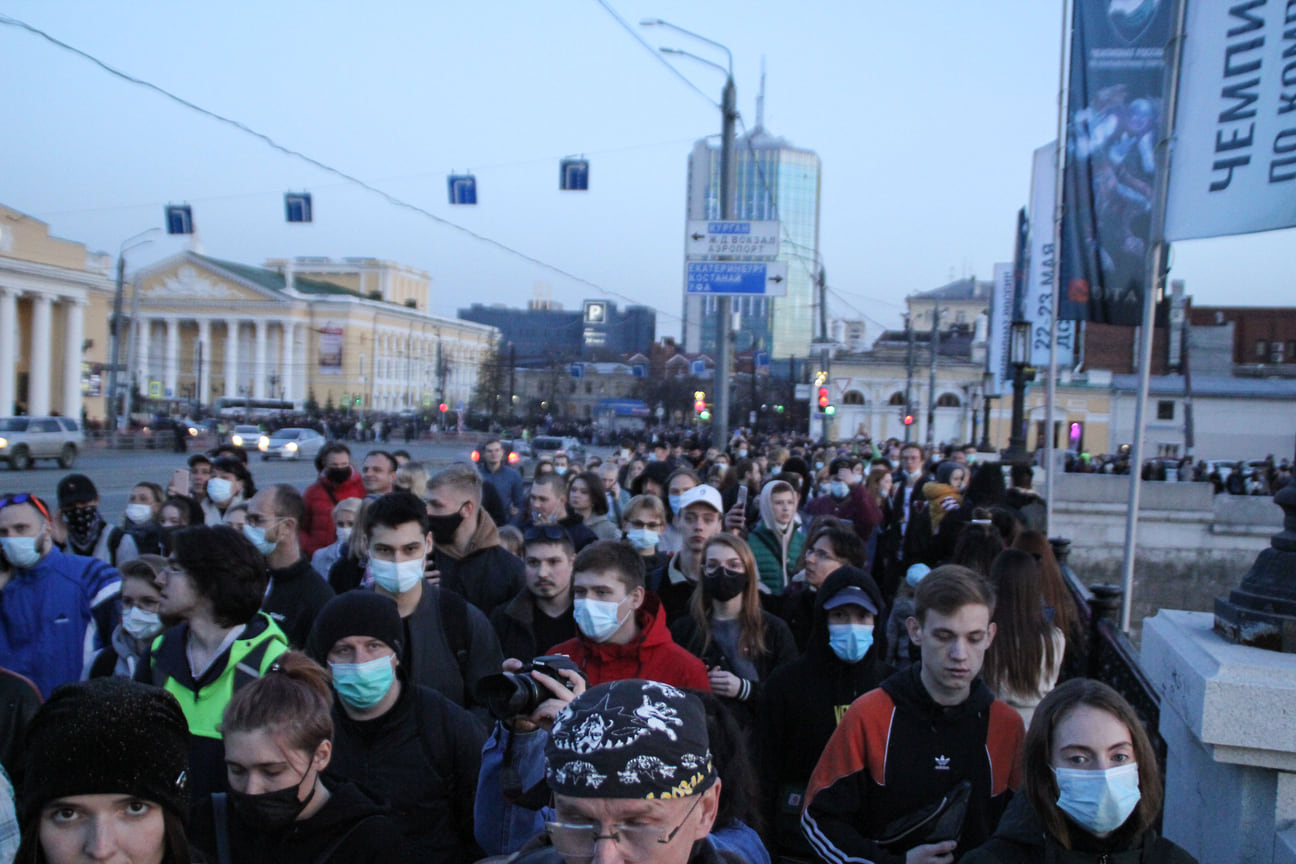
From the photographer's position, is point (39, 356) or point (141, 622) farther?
point (39, 356)

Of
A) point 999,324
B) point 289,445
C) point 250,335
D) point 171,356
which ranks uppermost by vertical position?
point 250,335

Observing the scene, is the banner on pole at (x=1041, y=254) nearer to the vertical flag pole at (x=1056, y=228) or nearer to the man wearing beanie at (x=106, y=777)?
the vertical flag pole at (x=1056, y=228)

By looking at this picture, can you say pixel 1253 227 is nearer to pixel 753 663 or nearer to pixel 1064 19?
pixel 753 663

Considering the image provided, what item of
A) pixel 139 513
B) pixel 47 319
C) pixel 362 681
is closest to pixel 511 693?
pixel 362 681

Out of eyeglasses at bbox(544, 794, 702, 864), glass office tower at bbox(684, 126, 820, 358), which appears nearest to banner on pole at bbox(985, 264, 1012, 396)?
eyeglasses at bbox(544, 794, 702, 864)

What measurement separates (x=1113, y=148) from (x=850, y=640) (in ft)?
22.7

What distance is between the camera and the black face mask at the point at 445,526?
20.8 feet

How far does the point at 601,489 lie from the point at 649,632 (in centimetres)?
466

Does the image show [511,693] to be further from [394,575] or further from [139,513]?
[139,513]

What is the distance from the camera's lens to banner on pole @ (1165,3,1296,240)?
554 cm

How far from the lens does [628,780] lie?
2016mm

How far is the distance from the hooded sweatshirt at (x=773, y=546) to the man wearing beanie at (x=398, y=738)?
402 centimetres

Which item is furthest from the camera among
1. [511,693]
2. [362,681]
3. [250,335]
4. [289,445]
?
[250,335]

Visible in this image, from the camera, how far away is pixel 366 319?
4333 inches
